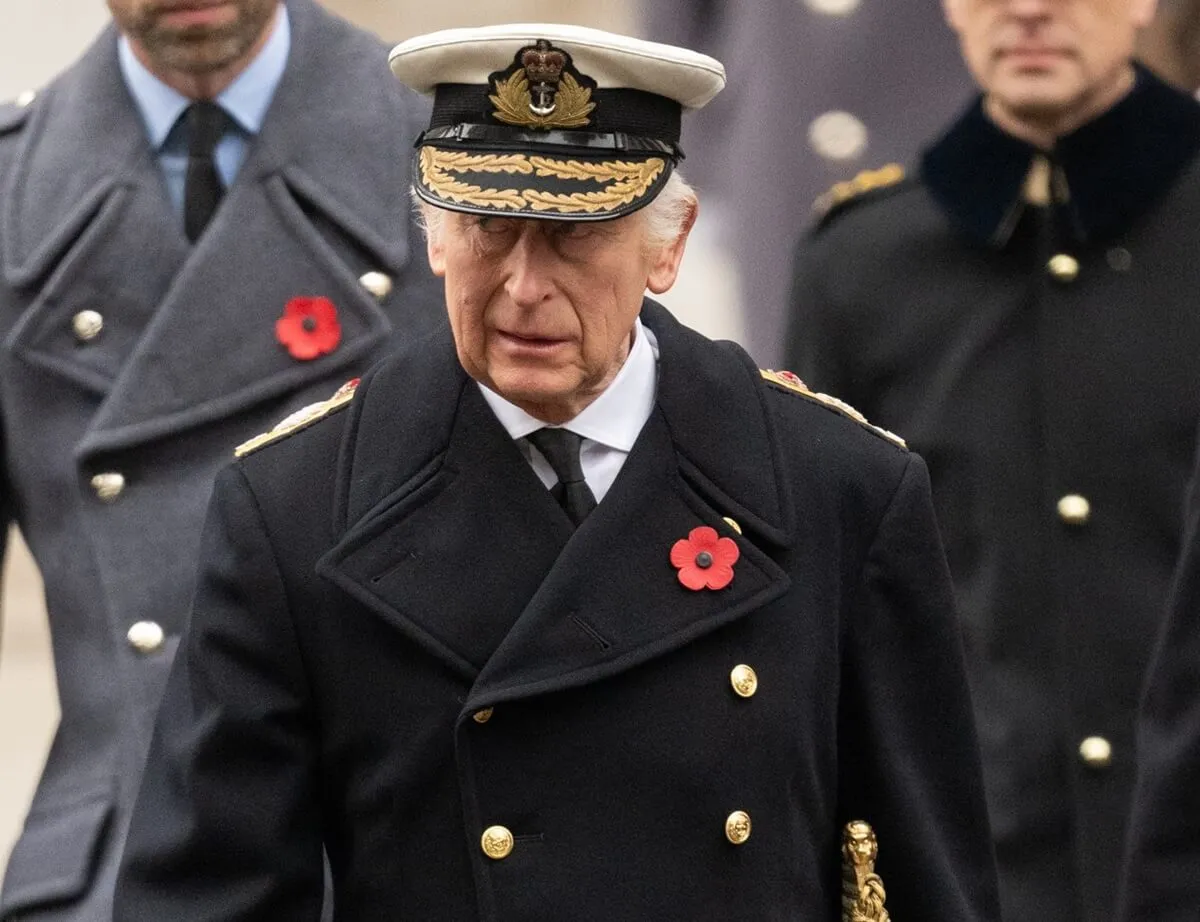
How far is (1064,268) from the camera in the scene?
250 inches

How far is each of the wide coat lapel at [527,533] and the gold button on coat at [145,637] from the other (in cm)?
92

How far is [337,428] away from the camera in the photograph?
471 centimetres

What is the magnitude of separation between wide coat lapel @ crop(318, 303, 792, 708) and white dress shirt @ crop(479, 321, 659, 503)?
3 cm

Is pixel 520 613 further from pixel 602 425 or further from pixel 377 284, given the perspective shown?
pixel 377 284

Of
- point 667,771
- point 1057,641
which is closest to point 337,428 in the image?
point 667,771

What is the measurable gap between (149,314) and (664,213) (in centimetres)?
130

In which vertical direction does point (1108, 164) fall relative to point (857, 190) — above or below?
above

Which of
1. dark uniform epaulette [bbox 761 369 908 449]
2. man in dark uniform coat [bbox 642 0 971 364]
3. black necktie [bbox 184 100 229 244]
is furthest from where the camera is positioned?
man in dark uniform coat [bbox 642 0 971 364]

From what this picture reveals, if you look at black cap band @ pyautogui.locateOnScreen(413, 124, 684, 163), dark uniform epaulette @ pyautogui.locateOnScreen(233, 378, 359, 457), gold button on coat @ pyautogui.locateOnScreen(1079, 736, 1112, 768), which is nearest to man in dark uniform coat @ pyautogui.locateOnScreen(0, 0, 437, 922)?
dark uniform epaulette @ pyautogui.locateOnScreen(233, 378, 359, 457)

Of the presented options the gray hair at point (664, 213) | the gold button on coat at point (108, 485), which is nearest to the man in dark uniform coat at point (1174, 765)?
the gray hair at point (664, 213)

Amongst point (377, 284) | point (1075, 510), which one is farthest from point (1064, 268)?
point (377, 284)

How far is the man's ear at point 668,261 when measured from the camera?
Answer: 4691mm

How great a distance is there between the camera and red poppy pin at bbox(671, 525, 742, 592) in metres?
4.60

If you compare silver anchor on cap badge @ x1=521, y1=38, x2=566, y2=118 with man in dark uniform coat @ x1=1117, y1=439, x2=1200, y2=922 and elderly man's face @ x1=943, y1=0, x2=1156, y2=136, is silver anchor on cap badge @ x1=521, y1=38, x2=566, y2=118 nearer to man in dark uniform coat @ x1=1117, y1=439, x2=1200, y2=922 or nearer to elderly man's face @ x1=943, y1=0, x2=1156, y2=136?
man in dark uniform coat @ x1=1117, y1=439, x2=1200, y2=922
